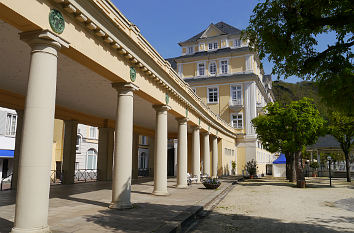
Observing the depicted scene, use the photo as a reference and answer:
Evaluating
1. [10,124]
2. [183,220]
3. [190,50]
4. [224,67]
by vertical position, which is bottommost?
[183,220]

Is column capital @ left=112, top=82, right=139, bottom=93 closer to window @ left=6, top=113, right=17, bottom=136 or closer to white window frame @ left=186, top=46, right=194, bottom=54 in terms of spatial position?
window @ left=6, top=113, right=17, bottom=136

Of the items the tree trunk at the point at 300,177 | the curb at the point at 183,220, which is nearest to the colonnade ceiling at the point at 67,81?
the curb at the point at 183,220

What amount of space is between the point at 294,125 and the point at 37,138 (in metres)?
21.9

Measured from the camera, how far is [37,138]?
5.93 m

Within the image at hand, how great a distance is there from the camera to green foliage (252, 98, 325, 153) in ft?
75.8

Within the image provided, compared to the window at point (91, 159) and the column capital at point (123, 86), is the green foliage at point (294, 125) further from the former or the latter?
the window at point (91, 159)

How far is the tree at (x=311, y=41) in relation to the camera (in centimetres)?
631

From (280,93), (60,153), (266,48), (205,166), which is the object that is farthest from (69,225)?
(280,93)

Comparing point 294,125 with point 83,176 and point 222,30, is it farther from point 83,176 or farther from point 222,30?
point 222,30

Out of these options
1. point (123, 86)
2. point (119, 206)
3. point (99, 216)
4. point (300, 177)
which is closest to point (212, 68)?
point (300, 177)

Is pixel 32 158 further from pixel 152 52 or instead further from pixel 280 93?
pixel 280 93

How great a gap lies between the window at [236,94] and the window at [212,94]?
2.30 metres

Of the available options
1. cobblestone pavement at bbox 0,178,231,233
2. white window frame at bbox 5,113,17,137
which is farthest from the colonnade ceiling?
white window frame at bbox 5,113,17,137

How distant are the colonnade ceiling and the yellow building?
22.0 metres
